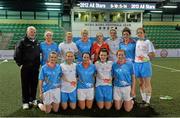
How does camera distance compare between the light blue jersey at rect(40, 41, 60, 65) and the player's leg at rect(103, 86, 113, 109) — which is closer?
the player's leg at rect(103, 86, 113, 109)

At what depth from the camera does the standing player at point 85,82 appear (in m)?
5.96

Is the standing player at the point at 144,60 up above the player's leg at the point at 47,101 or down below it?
above

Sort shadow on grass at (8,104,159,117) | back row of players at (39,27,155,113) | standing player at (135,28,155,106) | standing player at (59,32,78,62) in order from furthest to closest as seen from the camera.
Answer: standing player at (59,32,78,62), standing player at (135,28,155,106), back row of players at (39,27,155,113), shadow on grass at (8,104,159,117)

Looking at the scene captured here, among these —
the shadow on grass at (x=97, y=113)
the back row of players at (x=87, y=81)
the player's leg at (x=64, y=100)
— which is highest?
the back row of players at (x=87, y=81)

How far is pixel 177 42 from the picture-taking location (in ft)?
105

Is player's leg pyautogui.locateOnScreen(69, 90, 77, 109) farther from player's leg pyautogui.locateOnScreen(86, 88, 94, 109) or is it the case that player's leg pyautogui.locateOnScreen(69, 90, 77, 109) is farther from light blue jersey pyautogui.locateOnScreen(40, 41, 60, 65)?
light blue jersey pyautogui.locateOnScreen(40, 41, 60, 65)

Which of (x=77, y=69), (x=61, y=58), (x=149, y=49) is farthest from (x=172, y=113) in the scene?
(x=61, y=58)

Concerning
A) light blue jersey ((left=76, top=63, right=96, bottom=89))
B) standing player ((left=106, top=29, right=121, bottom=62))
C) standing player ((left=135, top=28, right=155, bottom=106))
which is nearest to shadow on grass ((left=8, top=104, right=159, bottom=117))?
light blue jersey ((left=76, top=63, right=96, bottom=89))

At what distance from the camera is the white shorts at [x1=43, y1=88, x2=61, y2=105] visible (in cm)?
582

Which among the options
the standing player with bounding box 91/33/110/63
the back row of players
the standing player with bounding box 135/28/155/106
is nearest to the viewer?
the back row of players

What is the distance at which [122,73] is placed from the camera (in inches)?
234

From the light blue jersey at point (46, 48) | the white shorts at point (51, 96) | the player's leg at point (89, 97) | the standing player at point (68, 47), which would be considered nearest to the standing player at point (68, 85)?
the white shorts at point (51, 96)

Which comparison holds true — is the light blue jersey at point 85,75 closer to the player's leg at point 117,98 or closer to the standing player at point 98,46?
the player's leg at point 117,98

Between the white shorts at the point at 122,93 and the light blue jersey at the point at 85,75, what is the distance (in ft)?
1.46
